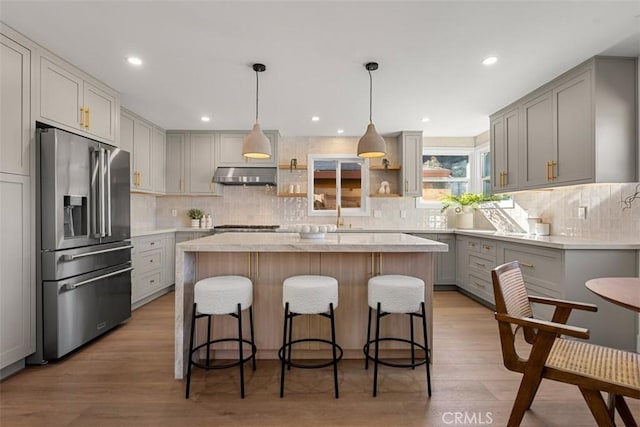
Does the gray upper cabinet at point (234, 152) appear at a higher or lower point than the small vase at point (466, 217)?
higher

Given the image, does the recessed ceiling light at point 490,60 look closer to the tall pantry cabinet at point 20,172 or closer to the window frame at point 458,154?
the window frame at point 458,154

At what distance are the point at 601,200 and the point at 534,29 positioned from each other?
72.0 inches

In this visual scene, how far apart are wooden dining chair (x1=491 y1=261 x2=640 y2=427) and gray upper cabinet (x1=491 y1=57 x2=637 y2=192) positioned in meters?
1.75

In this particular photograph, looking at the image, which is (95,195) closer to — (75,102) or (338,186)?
(75,102)

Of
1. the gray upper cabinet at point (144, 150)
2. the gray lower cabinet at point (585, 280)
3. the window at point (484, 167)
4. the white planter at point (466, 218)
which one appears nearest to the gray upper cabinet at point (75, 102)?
the gray upper cabinet at point (144, 150)

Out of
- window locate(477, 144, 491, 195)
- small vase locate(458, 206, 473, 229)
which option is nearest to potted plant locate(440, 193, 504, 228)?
small vase locate(458, 206, 473, 229)

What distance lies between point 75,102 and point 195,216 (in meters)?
2.58

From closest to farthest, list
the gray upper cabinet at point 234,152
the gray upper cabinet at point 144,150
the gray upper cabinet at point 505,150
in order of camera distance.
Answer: the gray upper cabinet at point 505,150
the gray upper cabinet at point 144,150
the gray upper cabinet at point 234,152

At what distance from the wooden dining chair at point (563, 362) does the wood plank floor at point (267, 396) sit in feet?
1.50

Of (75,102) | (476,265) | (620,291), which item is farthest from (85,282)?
(476,265)

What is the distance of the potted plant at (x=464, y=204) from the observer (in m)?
4.80

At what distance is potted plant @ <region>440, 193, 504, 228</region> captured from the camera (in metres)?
4.80

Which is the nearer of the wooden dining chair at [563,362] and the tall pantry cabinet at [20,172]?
the wooden dining chair at [563,362]

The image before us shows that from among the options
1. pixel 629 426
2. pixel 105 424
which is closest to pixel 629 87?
pixel 629 426
